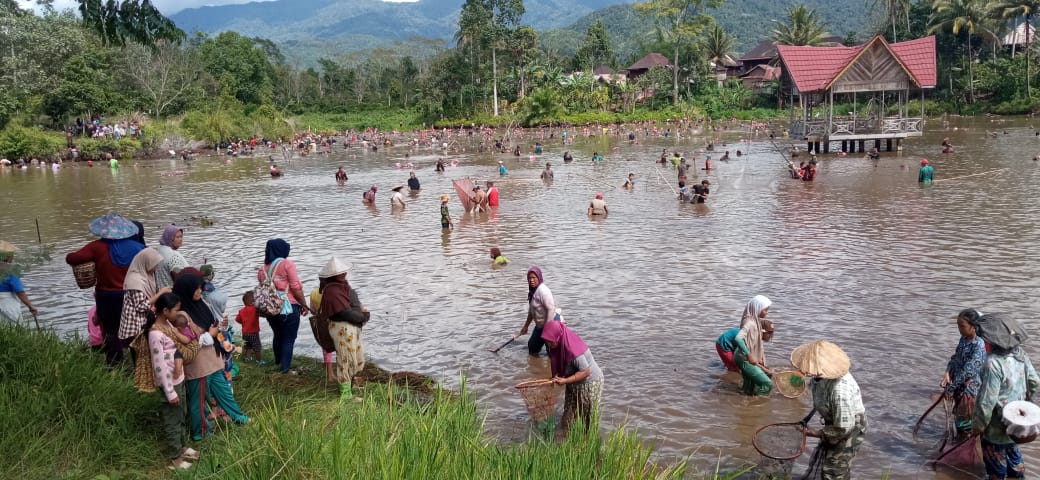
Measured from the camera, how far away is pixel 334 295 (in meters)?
6.80

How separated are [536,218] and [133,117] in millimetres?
40885

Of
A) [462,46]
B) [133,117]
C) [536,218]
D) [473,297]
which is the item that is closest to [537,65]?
[462,46]

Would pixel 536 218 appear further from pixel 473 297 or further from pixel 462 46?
pixel 462 46

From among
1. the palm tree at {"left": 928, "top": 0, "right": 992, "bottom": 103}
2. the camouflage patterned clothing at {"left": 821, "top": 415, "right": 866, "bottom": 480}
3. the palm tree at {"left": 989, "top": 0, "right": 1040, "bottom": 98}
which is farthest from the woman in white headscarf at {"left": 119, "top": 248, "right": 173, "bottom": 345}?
the palm tree at {"left": 928, "top": 0, "right": 992, "bottom": 103}

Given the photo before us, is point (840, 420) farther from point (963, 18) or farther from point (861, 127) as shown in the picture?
point (963, 18)

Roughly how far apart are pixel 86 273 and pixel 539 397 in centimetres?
441

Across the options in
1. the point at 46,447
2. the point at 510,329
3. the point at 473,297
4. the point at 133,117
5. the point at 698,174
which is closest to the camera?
the point at 46,447

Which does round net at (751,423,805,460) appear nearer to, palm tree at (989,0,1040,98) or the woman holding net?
the woman holding net

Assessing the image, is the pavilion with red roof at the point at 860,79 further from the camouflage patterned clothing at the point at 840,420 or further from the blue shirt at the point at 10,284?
the blue shirt at the point at 10,284

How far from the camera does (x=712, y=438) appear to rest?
22.2 feet

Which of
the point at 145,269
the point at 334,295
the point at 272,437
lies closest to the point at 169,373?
the point at 272,437

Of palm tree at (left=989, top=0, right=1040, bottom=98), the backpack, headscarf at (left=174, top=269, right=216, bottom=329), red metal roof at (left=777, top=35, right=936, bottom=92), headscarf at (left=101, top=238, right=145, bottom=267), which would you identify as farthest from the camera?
palm tree at (left=989, top=0, right=1040, bottom=98)

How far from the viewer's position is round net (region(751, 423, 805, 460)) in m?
5.68

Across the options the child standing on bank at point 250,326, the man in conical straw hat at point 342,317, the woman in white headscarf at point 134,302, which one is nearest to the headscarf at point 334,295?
the man in conical straw hat at point 342,317
